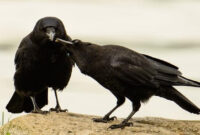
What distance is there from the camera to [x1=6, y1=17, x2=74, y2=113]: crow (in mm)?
8484

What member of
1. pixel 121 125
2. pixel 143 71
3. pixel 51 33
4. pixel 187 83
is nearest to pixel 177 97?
pixel 187 83

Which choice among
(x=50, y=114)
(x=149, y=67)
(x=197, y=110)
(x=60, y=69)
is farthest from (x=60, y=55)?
(x=197, y=110)

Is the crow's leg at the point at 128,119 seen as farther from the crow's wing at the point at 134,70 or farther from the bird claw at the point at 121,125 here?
the crow's wing at the point at 134,70

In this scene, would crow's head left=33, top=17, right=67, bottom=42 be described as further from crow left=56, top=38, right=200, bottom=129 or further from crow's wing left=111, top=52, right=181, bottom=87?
crow's wing left=111, top=52, right=181, bottom=87

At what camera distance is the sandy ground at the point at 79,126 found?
24.0 feet

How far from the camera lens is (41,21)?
28.2ft

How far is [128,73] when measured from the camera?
24.7ft

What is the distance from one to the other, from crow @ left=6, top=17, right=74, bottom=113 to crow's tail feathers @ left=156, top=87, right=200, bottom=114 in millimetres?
1377

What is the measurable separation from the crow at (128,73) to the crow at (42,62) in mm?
623

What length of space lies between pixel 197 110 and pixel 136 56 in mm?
1015

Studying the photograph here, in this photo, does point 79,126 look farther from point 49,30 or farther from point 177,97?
point 49,30

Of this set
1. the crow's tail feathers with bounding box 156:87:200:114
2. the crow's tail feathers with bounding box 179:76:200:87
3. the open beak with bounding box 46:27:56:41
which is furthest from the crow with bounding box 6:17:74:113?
the crow's tail feathers with bounding box 179:76:200:87

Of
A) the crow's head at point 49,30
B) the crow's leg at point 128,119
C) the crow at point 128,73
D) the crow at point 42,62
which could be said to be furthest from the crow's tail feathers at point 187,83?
the crow's head at point 49,30

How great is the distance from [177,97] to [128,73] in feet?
2.41
